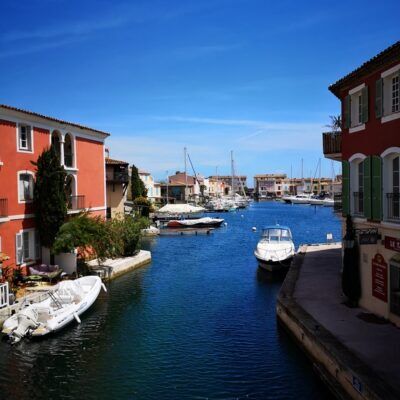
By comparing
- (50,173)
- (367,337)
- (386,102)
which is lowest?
(367,337)

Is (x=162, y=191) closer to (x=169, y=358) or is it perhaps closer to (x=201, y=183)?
(x=201, y=183)

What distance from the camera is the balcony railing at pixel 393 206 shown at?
15320 millimetres

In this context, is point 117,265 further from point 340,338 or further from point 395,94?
point 395,94

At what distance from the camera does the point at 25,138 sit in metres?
25.8

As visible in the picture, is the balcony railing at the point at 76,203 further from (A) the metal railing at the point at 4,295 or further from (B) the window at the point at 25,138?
(A) the metal railing at the point at 4,295

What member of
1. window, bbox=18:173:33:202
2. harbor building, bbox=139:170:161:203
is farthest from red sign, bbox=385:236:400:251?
harbor building, bbox=139:170:161:203

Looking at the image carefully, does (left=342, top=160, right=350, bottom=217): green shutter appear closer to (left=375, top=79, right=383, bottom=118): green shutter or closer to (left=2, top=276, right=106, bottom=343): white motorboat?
(left=375, top=79, right=383, bottom=118): green shutter

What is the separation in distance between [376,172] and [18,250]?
18610 mm

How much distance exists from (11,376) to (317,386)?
31.4ft

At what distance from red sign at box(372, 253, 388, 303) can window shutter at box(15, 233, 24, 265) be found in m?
18.0

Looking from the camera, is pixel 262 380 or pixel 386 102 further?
pixel 386 102

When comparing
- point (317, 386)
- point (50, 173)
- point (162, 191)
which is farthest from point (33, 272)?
point (162, 191)

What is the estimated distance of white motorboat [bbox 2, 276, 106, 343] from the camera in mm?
17703

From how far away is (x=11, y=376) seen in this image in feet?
47.8
